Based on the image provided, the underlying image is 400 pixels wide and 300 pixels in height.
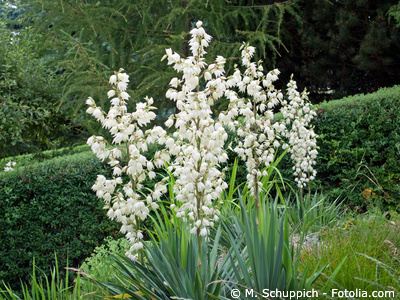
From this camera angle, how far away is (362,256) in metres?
3.38

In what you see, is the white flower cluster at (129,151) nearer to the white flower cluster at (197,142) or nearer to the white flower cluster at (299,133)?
the white flower cluster at (197,142)

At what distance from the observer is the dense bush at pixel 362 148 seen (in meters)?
6.18

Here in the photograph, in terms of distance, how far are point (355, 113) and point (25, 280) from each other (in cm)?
398

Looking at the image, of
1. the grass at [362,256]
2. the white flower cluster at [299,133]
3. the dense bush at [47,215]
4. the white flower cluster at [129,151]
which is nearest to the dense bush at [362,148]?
the white flower cluster at [299,133]

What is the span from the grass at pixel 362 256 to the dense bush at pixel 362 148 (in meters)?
1.96

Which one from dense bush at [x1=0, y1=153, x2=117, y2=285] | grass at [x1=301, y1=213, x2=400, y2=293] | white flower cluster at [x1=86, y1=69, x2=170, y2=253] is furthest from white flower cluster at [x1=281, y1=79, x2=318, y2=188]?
white flower cluster at [x1=86, y1=69, x2=170, y2=253]

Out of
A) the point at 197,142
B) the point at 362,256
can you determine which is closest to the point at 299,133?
the point at 362,256

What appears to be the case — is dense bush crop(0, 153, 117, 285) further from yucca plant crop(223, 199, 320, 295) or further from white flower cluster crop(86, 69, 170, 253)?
yucca plant crop(223, 199, 320, 295)

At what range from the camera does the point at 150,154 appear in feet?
20.8

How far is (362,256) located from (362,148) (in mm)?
3100

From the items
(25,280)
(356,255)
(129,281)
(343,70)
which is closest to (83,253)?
(25,280)

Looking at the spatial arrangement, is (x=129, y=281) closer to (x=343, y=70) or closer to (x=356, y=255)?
(x=356, y=255)

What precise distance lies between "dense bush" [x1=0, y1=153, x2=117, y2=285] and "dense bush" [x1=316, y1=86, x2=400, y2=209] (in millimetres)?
2521

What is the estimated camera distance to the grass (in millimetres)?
3111
